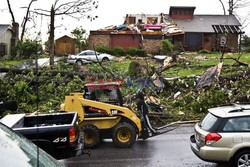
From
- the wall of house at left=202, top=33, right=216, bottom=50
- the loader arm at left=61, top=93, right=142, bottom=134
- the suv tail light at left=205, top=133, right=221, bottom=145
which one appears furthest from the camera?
the wall of house at left=202, top=33, right=216, bottom=50

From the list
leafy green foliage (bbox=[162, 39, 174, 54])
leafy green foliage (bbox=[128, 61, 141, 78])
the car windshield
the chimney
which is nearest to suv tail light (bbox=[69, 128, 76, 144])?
the car windshield

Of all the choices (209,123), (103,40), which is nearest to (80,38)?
(103,40)

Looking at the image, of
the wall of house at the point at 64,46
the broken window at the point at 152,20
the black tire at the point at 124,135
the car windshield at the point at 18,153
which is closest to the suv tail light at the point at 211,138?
the black tire at the point at 124,135

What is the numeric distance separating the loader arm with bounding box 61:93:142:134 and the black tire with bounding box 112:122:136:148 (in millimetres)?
264

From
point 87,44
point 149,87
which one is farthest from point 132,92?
point 87,44

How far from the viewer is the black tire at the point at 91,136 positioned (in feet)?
40.2

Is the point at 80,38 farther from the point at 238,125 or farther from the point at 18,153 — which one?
the point at 18,153

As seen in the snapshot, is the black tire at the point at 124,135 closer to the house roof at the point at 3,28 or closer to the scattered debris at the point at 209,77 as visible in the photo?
the scattered debris at the point at 209,77

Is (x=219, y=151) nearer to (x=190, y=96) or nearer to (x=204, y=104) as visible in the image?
(x=204, y=104)

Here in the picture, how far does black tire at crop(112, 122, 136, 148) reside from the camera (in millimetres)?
12288

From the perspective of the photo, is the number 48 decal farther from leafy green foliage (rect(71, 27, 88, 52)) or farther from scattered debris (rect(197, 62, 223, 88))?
leafy green foliage (rect(71, 27, 88, 52))

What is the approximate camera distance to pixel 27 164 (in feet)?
10.1

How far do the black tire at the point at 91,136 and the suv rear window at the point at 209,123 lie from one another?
377cm

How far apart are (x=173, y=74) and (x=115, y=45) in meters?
25.6
